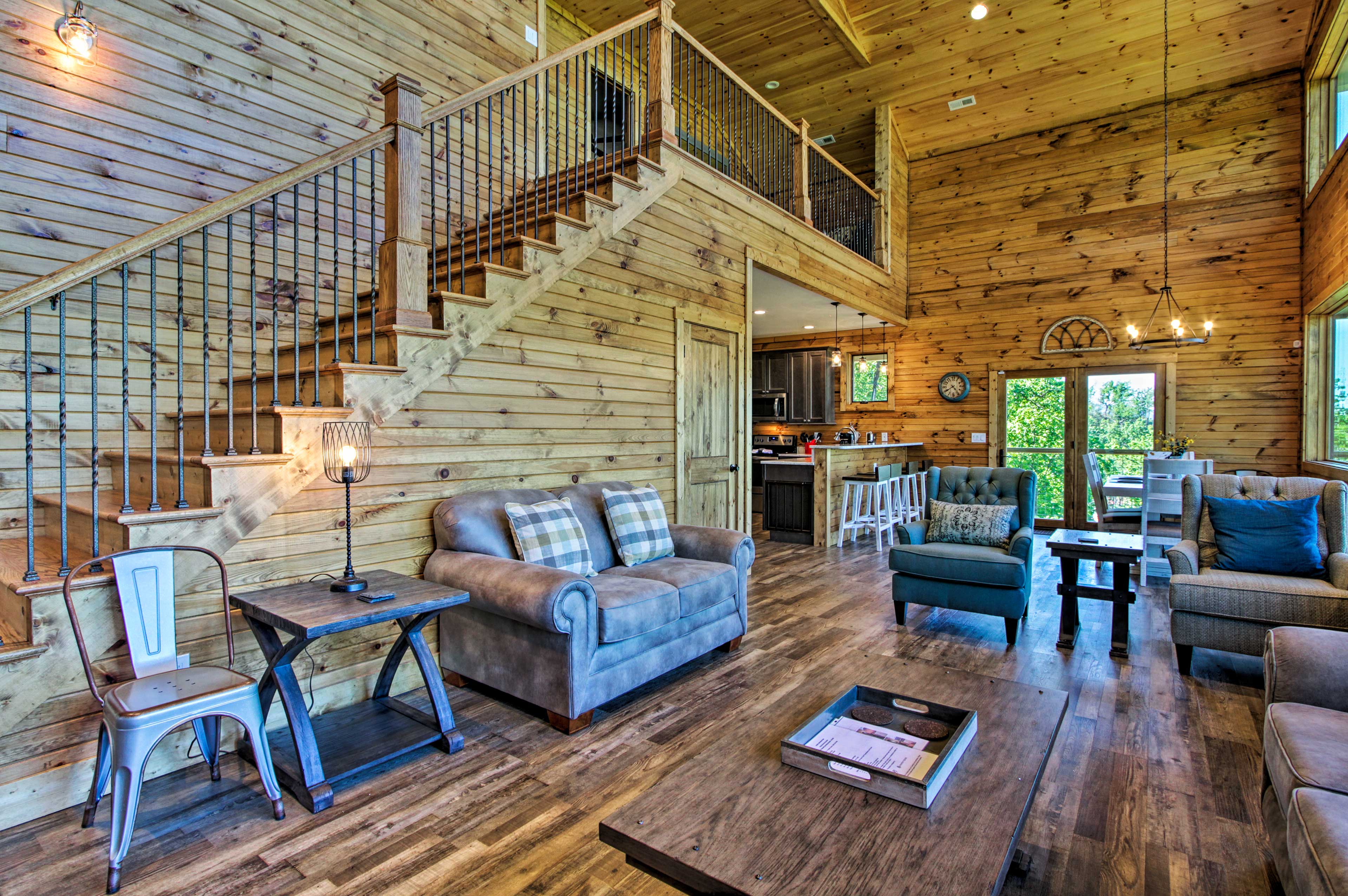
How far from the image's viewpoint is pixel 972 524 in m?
4.25

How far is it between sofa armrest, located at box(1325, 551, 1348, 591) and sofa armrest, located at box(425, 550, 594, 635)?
3506 millimetres

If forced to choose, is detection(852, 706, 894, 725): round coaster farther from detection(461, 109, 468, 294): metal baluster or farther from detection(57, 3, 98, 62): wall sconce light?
detection(57, 3, 98, 62): wall sconce light

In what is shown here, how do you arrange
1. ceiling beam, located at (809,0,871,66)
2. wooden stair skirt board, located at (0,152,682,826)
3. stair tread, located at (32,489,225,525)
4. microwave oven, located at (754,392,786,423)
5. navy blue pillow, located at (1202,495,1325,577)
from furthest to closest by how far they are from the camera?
microwave oven, located at (754,392,786,423)
ceiling beam, located at (809,0,871,66)
navy blue pillow, located at (1202,495,1325,577)
stair tread, located at (32,489,225,525)
wooden stair skirt board, located at (0,152,682,826)

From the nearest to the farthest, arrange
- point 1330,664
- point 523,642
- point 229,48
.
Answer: point 1330,664 → point 523,642 → point 229,48

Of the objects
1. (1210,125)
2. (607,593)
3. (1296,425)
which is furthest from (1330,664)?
(1210,125)

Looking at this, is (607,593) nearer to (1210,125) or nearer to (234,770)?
(234,770)

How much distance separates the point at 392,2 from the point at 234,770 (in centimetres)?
422

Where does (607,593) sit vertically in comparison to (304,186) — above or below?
below

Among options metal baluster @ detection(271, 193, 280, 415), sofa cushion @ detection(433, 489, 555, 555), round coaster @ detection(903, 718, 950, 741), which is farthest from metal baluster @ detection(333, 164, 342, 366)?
round coaster @ detection(903, 718, 950, 741)

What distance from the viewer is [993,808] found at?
58.8 inches

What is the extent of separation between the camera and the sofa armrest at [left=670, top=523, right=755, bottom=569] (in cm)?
375

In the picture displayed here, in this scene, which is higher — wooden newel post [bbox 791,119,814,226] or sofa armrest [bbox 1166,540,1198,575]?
wooden newel post [bbox 791,119,814,226]

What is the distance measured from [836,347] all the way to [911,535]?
5.90m

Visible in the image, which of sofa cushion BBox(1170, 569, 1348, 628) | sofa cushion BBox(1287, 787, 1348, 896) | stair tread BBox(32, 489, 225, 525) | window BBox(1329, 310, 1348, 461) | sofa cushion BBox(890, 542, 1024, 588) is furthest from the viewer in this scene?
window BBox(1329, 310, 1348, 461)
